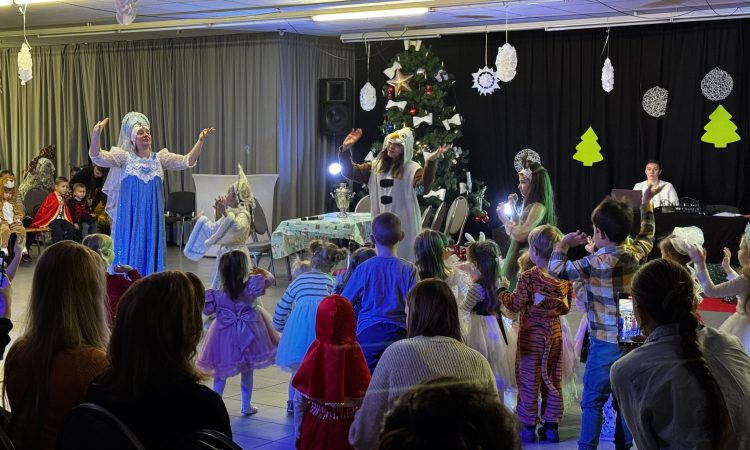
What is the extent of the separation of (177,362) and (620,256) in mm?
2264

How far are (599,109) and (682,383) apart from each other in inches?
409

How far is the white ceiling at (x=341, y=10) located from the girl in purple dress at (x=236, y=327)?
518 cm

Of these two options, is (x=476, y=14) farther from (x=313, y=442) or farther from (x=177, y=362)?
(x=177, y=362)

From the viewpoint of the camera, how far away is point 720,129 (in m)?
11.4

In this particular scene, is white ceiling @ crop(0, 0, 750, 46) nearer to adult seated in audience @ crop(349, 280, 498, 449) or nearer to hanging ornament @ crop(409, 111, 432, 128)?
hanging ornament @ crop(409, 111, 432, 128)

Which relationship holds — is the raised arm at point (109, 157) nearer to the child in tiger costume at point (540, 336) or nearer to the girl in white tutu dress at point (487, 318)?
the girl in white tutu dress at point (487, 318)

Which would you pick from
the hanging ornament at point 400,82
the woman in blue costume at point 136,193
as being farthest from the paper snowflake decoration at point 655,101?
the woman in blue costume at point 136,193

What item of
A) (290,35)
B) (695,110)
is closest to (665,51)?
(695,110)

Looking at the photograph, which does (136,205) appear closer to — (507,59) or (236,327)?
(236,327)

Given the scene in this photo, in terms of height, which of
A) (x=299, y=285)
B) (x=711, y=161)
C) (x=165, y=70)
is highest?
(x=165, y=70)

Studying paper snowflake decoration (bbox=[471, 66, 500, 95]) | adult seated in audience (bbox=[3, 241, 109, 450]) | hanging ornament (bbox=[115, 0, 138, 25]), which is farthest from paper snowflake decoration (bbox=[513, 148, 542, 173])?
adult seated in audience (bbox=[3, 241, 109, 450])

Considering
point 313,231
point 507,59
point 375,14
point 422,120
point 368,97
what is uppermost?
point 375,14

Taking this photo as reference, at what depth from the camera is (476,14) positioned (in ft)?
35.7

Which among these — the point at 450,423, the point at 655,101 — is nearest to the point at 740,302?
the point at 450,423
